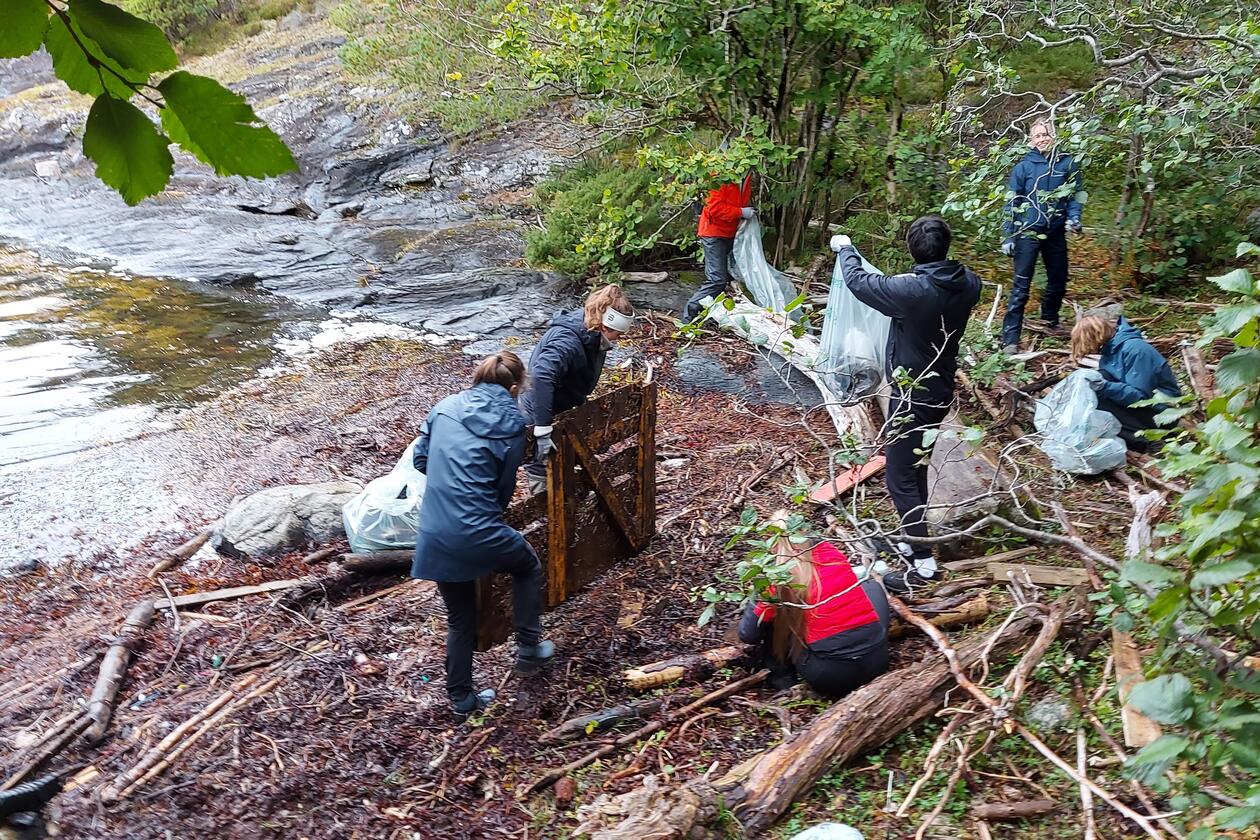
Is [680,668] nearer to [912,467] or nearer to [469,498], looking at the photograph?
[469,498]

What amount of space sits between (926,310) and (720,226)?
4247 millimetres

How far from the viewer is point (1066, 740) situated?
3.48m

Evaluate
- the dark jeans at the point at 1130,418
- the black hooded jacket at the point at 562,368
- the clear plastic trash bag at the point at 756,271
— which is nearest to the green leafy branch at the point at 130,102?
the black hooded jacket at the point at 562,368

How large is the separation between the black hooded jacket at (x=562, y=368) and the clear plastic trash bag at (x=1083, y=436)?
115 inches

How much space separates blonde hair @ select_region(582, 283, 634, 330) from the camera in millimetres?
4684

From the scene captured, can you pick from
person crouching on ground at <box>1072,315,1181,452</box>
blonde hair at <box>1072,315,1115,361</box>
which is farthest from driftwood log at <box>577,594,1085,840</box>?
blonde hair at <box>1072,315,1115,361</box>

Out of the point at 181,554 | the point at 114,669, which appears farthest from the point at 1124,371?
the point at 181,554

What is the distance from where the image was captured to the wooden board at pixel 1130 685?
126 inches

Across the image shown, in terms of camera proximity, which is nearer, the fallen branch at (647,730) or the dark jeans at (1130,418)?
the fallen branch at (647,730)

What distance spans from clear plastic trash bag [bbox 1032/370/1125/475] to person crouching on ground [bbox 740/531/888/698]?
2219 millimetres

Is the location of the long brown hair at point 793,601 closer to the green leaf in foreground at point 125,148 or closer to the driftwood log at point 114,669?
the green leaf in foreground at point 125,148

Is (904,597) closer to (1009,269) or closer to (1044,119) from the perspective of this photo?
(1044,119)

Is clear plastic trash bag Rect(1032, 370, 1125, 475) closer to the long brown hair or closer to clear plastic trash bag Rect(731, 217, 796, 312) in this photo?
the long brown hair

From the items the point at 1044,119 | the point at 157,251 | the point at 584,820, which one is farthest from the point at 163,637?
the point at 157,251
